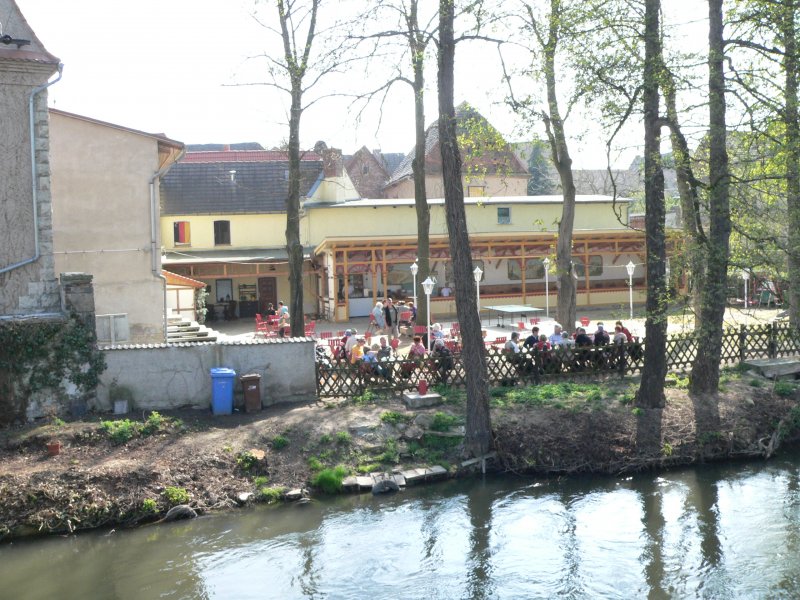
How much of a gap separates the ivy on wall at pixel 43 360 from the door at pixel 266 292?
2086cm

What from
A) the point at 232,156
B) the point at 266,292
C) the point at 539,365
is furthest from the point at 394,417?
the point at 232,156

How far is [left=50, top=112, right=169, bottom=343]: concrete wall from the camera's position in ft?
62.4

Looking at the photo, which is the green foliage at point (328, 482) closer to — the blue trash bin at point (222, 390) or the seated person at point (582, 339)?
the blue trash bin at point (222, 390)

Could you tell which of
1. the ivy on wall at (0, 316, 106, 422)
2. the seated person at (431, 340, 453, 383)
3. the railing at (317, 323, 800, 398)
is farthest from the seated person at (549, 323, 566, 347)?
the ivy on wall at (0, 316, 106, 422)

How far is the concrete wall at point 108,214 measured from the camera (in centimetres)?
1903

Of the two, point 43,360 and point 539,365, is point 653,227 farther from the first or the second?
point 43,360

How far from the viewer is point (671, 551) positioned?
10.5 metres

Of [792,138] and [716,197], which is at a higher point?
[792,138]

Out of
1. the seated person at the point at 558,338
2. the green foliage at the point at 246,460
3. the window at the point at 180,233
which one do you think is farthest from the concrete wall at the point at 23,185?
the window at the point at 180,233

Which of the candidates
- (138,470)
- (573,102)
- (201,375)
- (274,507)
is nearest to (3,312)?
(201,375)

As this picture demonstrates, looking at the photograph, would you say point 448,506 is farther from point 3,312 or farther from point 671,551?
point 3,312

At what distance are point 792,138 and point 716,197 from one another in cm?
182

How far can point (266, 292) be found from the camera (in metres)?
35.9

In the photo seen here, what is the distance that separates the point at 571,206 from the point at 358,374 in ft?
27.3
